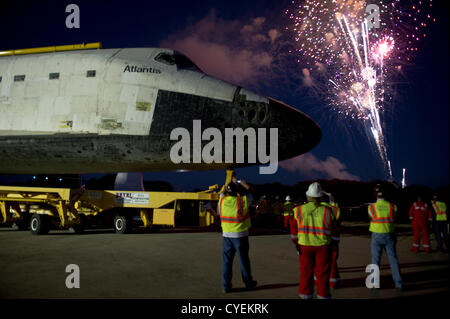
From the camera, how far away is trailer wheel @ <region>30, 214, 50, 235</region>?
36.5ft

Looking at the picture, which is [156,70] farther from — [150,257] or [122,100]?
[150,257]

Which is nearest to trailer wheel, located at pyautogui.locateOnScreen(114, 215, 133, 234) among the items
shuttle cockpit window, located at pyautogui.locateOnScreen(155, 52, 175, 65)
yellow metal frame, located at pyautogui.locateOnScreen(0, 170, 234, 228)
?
yellow metal frame, located at pyautogui.locateOnScreen(0, 170, 234, 228)

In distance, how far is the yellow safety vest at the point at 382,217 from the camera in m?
5.35

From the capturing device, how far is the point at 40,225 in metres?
11.1

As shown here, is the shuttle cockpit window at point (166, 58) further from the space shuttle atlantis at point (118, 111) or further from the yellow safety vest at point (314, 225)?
the yellow safety vest at point (314, 225)

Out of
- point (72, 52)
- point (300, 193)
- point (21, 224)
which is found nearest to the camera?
point (72, 52)

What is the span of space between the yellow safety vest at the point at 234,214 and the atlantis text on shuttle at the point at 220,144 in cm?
179

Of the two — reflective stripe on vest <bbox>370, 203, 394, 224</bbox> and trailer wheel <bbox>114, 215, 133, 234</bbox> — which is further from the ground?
reflective stripe on vest <bbox>370, 203, 394, 224</bbox>

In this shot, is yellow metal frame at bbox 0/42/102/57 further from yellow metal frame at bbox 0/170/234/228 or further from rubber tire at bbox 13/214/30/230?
rubber tire at bbox 13/214/30/230

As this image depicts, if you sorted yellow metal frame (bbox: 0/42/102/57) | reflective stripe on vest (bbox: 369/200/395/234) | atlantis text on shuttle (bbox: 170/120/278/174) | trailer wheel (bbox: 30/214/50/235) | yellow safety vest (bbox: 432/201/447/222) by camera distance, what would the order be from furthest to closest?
trailer wheel (bbox: 30/214/50/235) → yellow safety vest (bbox: 432/201/447/222) → yellow metal frame (bbox: 0/42/102/57) → atlantis text on shuttle (bbox: 170/120/278/174) → reflective stripe on vest (bbox: 369/200/395/234)

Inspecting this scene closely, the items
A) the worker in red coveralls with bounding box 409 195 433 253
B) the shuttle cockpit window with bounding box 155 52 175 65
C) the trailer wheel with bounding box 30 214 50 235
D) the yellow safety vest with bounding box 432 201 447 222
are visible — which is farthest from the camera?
the trailer wheel with bounding box 30 214 50 235
